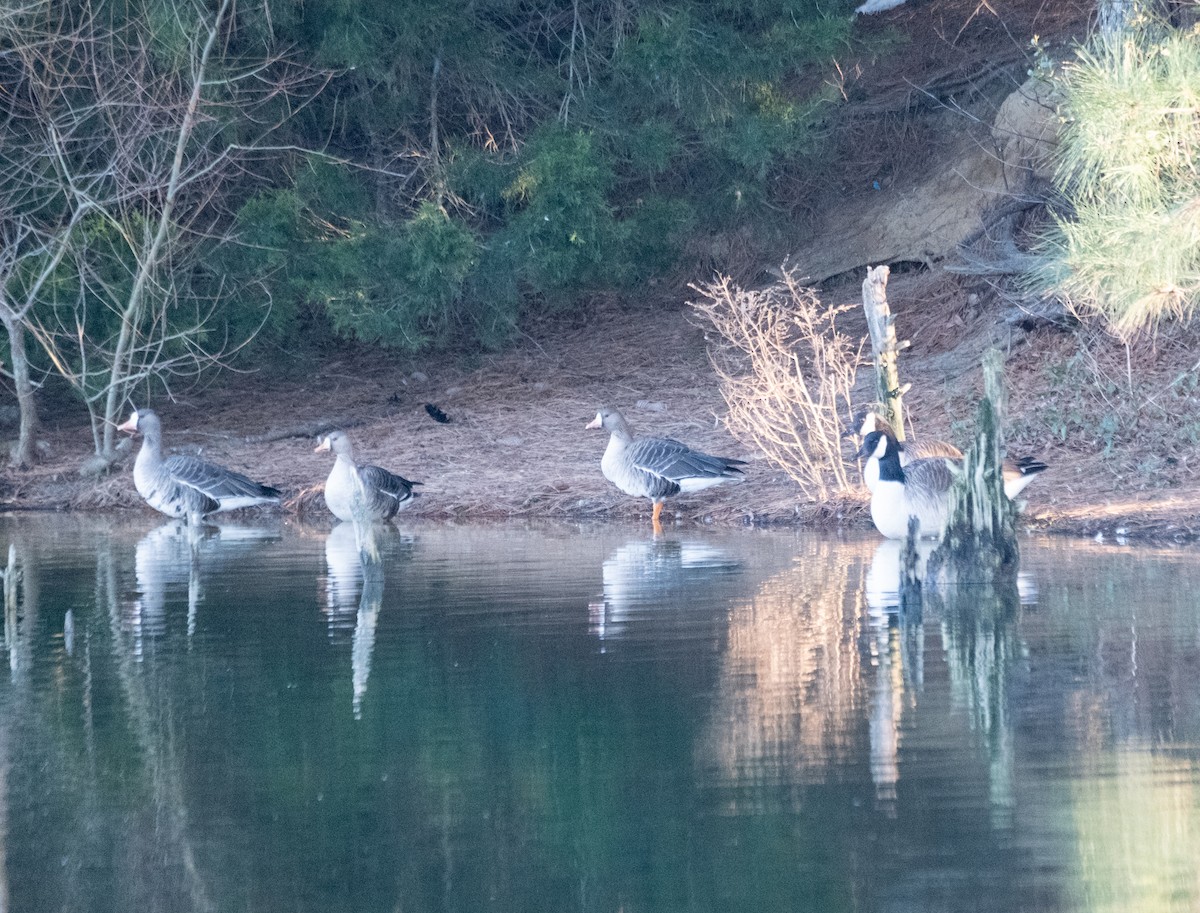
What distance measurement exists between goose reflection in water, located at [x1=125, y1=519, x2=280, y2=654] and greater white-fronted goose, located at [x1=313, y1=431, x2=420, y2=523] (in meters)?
0.68

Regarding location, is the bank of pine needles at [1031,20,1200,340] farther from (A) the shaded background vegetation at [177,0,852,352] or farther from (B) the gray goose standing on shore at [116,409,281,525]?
(B) the gray goose standing on shore at [116,409,281,525]

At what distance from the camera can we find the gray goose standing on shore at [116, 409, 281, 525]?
15.4 meters

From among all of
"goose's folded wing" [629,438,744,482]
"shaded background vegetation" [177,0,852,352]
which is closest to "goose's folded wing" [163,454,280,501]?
"shaded background vegetation" [177,0,852,352]

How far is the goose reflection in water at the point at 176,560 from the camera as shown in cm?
970

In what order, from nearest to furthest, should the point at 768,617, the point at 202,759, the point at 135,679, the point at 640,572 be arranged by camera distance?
the point at 202,759 < the point at 135,679 < the point at 768,617 < the point at 640,572

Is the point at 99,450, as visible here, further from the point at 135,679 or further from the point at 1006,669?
the point at 1006,669

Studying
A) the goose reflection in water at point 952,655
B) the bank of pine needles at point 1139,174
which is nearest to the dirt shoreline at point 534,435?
the bank of pine needles at point 1139,174

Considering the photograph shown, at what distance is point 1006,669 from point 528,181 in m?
10.8

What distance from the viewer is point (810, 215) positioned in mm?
21359

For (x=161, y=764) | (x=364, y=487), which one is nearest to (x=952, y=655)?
(x=161, y=764)

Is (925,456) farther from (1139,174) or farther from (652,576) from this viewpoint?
(652,576)

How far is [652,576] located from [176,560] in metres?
4.15

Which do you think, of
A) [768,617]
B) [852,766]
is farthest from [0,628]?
[852,766]

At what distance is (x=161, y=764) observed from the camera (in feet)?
21.3
